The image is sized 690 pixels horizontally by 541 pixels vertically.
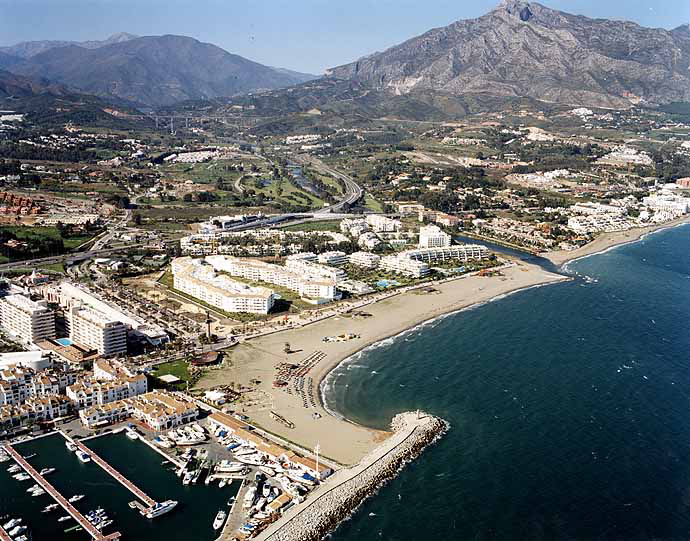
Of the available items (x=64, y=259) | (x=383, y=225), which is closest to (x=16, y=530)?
(x=64, y=259)

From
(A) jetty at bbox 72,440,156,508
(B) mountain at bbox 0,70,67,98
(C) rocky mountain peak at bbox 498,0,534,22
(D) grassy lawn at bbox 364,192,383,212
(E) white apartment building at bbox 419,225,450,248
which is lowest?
(A) jetty at bbox 72,440,156,508

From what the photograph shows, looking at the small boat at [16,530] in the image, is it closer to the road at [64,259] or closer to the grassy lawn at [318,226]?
the road at [64,259]

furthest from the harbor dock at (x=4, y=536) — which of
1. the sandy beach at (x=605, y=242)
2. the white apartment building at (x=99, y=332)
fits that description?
the sandy beach at (x=605, y=242)

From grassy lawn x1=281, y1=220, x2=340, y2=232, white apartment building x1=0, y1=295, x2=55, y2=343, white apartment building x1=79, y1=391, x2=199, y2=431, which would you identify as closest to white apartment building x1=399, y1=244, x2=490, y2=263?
grassy lawn x1=281, y1=220, x2=340, y2=232

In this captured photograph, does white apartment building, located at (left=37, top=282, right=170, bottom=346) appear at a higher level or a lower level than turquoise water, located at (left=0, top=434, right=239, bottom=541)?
higher

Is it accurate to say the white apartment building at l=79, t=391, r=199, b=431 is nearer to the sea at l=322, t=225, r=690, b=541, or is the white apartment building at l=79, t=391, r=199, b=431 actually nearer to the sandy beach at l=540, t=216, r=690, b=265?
the sea at l=322, t=225, r=690, b=541
